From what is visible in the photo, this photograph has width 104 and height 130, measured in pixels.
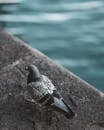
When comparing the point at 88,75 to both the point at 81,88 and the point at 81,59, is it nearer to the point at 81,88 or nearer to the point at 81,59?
the point at 81,59

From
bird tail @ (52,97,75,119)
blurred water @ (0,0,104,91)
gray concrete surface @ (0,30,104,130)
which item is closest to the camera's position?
bird tail @ (52,97,75,119)

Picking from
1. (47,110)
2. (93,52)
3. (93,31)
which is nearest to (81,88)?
(47,110)

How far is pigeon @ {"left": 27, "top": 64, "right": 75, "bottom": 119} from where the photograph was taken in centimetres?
328

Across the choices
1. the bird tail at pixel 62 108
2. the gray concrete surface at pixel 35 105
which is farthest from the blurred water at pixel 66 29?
the bird tail at pixel 62 108

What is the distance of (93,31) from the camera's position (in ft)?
23.2

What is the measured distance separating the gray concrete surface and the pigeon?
170 millimetres

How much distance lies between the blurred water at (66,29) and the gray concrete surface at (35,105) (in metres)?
2.07

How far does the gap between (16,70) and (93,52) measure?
108 inches

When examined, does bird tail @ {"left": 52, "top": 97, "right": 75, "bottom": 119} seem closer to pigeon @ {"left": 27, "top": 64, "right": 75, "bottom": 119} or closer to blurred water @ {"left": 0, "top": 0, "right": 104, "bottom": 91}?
pigeon @ {"left": 27, "top": 64, "right": 75, "bottom": 119}

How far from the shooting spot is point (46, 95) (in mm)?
3328

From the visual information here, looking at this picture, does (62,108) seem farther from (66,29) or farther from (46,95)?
(66,29)

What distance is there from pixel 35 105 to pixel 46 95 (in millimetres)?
301

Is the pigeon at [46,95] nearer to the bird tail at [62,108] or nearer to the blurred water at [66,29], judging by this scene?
the bird tail at [62,108]

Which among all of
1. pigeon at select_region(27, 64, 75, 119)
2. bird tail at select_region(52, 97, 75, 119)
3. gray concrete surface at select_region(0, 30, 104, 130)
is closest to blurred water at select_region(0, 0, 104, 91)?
gray concrete surface at select_region(0, 30, 104, 130)
